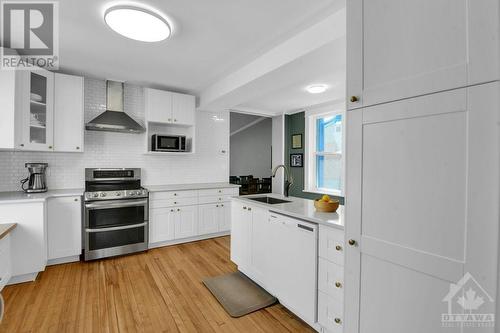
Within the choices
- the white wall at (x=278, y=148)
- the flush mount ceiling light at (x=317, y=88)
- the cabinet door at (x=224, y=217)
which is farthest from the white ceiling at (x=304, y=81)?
the cabinet door at (x=224, y=217)

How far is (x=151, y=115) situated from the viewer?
376cm

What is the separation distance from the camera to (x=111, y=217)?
3.24m

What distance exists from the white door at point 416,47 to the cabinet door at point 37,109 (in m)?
3.38

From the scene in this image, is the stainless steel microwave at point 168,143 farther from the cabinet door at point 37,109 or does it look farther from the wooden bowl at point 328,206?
the wooden bowl at point 328,206

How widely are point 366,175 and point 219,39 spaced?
6.58 feet

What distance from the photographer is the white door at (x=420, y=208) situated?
2.78 ft

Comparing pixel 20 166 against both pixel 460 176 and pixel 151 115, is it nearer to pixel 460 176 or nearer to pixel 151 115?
pixel 151 115

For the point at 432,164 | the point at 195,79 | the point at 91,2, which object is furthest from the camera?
the point at 195,79

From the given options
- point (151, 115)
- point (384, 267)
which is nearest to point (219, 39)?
point (151, 115)

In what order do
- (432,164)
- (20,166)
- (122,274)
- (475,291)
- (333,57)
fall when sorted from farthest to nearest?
(20,166)
(122,274)
(333,57)
(432,164)
(475,291)

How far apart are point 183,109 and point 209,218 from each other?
1.91 meters

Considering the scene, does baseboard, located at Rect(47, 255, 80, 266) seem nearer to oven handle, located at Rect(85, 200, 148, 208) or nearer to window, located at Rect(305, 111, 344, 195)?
oven handle, located at Rect(85, 200, 148, 208)

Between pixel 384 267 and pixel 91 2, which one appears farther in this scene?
pixel 91 2

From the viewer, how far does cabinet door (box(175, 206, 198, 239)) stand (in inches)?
149
